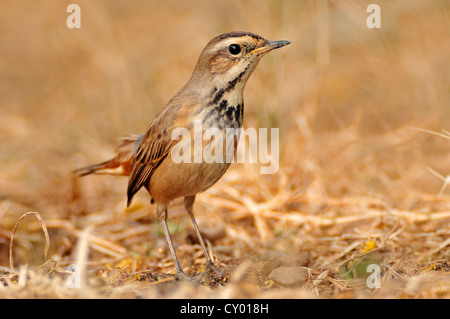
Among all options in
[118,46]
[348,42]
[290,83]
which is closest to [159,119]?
[118,46]

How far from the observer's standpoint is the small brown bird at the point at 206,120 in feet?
15.8

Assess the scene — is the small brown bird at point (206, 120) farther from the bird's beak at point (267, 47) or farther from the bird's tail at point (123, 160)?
the bird's tail at point (123, 160)

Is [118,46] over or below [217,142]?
over

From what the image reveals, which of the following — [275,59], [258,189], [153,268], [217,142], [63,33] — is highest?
[63,33]

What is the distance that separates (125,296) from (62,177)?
13.8ft

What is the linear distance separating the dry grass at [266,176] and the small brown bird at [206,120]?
0.87 meters

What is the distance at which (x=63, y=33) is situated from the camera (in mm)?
9469

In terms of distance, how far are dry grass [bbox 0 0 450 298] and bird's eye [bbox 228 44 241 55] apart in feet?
6.04

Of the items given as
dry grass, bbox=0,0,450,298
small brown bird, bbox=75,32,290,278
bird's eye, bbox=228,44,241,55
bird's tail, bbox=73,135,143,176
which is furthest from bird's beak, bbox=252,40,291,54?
dry grass, bbox=0,0,450,298

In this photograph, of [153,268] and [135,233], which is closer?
[153,268]

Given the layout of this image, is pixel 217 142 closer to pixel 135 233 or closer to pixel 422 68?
pixel 135 233

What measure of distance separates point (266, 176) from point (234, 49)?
247 cm

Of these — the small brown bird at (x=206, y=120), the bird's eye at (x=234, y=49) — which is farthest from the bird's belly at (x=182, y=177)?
the bird's eye at (x=234, y=49)

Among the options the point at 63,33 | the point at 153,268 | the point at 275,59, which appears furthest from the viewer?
the point at 63,33
